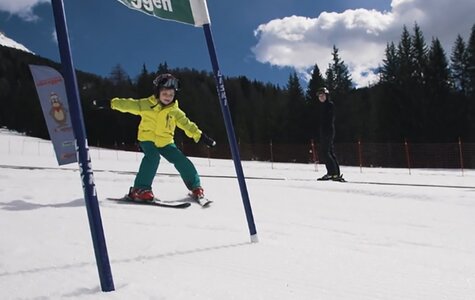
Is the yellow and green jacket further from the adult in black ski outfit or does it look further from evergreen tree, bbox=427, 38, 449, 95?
evergreen tree, bbox=427, 38, 449, 95

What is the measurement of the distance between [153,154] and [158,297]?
419 centimetres

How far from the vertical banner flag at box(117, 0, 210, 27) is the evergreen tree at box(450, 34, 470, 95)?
148ft

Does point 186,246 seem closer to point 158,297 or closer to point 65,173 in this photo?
point 158,297

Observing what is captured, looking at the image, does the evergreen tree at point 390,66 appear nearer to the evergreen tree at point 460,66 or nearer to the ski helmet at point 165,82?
the evergreen tree at point 460,66

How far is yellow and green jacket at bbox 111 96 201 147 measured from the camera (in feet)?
19.7

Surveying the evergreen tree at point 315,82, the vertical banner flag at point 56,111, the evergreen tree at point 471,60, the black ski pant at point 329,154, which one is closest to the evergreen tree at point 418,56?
the evergreen tree at point 471,60

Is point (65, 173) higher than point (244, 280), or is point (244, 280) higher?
point (65, 173)

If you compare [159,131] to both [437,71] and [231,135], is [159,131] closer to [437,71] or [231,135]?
[231,135]

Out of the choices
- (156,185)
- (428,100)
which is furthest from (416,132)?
(156,185)

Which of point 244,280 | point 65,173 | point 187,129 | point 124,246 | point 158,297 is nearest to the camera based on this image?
point 158,297

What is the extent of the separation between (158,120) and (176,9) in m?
2.61

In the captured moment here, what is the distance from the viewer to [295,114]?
57.4 m

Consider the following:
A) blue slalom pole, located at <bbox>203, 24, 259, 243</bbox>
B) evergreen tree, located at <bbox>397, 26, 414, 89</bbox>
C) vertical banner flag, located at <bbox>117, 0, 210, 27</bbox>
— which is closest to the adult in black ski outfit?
blue slalom pole, located at <bbox>203, 24, 259, 243</bbox>

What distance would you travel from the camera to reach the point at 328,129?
10227 mm
